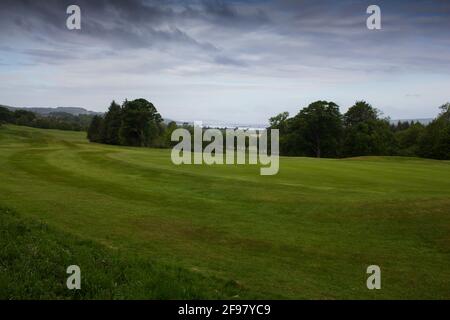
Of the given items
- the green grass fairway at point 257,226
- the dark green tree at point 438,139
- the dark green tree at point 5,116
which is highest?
the dark green tree at point 5,116

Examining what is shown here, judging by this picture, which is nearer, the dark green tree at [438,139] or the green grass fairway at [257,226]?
the green grass fairway at [257,226]

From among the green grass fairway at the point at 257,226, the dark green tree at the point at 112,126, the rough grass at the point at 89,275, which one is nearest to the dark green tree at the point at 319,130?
the dark green tree at the point at 112,126

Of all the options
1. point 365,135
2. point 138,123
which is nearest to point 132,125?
point 138,123

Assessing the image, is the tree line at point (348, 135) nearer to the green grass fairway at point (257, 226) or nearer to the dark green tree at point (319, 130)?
the dark green tree at point (319, 130)

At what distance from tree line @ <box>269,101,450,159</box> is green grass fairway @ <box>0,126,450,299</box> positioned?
228ft

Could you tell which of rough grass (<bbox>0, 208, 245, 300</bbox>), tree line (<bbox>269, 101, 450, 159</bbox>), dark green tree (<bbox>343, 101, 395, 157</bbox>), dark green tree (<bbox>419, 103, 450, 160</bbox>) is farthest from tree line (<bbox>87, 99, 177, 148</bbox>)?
rough grass (<bbox>0, 208, 245, 300</bbox>)

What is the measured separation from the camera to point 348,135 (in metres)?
97.1

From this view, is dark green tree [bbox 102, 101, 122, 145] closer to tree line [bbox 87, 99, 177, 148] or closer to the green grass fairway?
tree line [bbox 87, 99, 177, 148]

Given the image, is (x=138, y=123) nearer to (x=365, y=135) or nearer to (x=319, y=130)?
(x=319, y=130)

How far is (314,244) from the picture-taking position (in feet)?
46.0

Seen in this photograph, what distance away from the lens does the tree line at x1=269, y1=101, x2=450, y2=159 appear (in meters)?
94.9

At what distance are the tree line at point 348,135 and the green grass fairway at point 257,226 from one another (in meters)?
69.4

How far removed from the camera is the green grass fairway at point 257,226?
10492 millimetres
